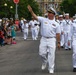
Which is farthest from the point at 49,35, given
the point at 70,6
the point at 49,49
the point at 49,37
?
the point at 70,6

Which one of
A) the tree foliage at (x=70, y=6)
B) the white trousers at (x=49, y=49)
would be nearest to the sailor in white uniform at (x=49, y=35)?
the white trousers at (x=49, y=49)

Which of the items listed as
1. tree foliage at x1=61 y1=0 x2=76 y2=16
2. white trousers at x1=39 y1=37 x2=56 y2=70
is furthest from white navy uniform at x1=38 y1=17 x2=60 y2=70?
tree foliage at x1=61 y1=0 x2=76 y2=16

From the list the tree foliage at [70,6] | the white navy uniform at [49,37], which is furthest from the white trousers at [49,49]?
the tree foliage at [70,6]

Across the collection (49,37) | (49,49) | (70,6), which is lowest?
(70,6)

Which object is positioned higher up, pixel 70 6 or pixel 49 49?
pixel 49 49

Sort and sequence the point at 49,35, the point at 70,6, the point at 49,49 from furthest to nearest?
the point at 70,6
the point at 49,49
the point at 49,35

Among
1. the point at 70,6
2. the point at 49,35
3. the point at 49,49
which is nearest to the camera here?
the point at 49,35

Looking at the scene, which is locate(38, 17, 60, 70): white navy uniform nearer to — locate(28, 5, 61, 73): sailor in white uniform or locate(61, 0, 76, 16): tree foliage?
locate(28, 5, 61, 73): sailor in white uniform

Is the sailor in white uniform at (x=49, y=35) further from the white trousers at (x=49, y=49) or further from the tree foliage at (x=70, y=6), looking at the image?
the tree foliage at (x=70, y=6)

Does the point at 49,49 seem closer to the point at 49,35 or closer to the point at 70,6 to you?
the point at 49,35

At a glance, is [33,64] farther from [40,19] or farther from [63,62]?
[40,19]

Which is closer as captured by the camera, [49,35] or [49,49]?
[49,35]

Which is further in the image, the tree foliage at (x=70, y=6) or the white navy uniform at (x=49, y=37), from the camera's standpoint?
the tree foliage at (x=70, y=6)

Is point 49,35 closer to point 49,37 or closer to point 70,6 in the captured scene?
point 49,37
